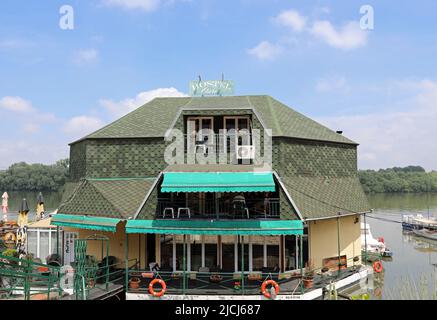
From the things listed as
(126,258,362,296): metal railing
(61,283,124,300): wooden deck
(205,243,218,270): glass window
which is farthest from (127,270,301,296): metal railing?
(205,243,218,270): glass window

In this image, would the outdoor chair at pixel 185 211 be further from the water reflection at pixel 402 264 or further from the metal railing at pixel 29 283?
the water reflection at pixel 402 264

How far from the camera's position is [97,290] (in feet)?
60.5

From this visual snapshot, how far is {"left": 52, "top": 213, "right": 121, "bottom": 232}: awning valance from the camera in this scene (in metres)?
20.4

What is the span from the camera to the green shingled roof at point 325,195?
70.1 feet

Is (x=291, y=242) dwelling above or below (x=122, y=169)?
below

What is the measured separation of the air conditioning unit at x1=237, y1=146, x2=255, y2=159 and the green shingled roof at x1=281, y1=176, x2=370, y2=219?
7.67 ft

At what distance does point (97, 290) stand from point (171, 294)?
366 centimetres

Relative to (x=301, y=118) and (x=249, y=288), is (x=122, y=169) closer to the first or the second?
(x=249, y=288)

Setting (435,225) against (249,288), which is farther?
(435,225)

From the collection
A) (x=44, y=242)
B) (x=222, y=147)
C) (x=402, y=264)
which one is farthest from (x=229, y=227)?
(x=402, y=264)

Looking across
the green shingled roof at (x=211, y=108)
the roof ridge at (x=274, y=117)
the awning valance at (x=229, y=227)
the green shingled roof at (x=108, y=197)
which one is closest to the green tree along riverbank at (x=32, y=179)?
the green shingled roof at (x=211, y=108)

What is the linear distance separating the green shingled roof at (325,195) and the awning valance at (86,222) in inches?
394

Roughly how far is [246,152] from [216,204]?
150 inches
